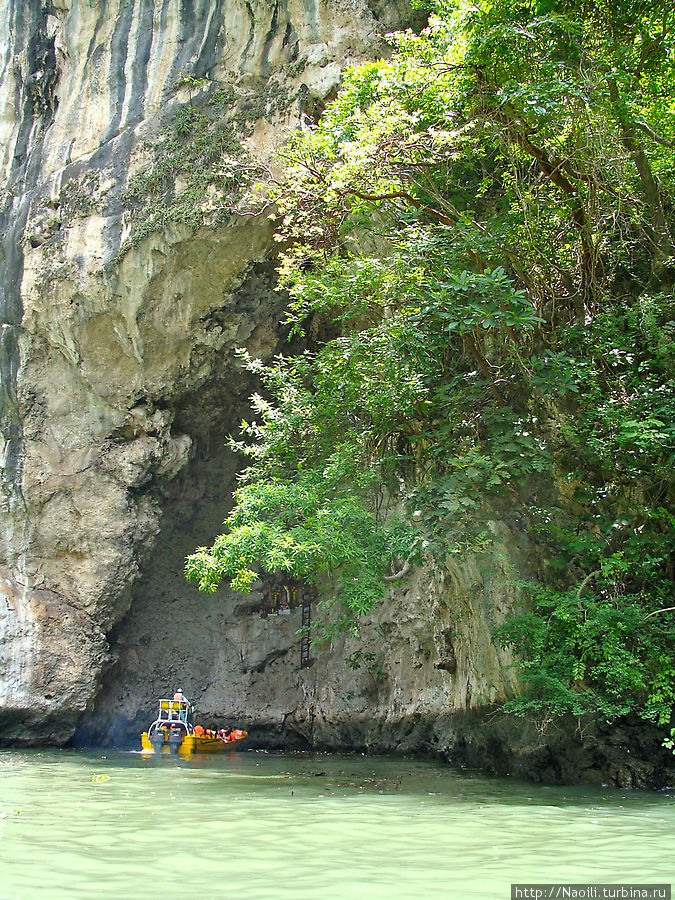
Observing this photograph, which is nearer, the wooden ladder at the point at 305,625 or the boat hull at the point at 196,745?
the boat hull at the point at 196,745

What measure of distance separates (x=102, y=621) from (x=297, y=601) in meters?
4.09

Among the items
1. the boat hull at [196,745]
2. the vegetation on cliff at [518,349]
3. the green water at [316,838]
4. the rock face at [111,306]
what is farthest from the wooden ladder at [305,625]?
the green water at [316,838]

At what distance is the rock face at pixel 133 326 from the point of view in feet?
40.3

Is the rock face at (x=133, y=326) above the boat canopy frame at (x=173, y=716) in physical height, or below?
above

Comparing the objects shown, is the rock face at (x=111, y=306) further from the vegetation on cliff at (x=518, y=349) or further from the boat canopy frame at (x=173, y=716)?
the vegetation on cliff at (x=518, y=349)

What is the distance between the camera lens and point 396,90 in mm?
7617

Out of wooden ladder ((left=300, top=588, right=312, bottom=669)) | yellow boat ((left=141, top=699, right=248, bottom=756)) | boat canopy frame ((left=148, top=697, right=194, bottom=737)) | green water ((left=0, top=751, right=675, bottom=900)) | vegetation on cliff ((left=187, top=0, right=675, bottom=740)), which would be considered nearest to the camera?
green water ((left=0, top=751, right=675, bottom=900))

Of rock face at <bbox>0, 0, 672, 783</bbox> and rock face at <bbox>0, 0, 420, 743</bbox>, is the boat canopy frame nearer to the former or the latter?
Answer: rock face at <bbox>0, 0, 672, 783</bbox>

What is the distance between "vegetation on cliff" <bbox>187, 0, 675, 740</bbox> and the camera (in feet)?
22.2

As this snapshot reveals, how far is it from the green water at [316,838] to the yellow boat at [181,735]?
16.2ft

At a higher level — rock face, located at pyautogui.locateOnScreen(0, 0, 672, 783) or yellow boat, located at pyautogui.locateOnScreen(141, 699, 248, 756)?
rock face, located at pyautogui.locateOnScreen(0, 0, 672, 783)

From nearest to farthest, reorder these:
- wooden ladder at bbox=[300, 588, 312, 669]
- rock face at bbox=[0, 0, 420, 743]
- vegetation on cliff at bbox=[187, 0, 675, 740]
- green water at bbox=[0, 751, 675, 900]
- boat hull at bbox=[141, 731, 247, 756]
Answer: green water at bbox=[0, 751, 675, 900] → vegetation on cliff at bbox=[187, 0, 675, 740] → boat hull at bbox=[141, 731, 247, 756] → rock face at bbox=[0, 0, 420, 743] → wooden ladder at bbox=[300, 588, 312, 669]

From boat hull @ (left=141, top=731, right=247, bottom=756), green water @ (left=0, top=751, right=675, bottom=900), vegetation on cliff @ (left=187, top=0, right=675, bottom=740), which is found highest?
vegetation on cliff @ (left=187, top=0, right=675, bottom=740)

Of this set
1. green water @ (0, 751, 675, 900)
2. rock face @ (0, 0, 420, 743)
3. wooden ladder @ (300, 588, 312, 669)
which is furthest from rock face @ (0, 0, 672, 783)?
green water @ (0, 751, 675, 900)
